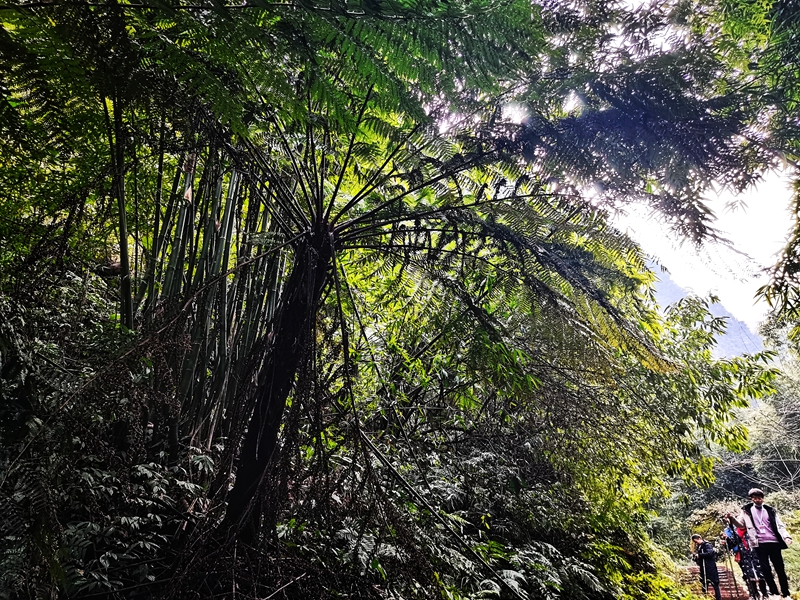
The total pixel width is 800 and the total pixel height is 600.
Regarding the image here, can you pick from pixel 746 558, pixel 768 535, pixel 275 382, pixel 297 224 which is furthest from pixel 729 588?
pixel 297 224

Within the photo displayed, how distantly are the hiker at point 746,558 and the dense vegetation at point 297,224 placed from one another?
200 inches

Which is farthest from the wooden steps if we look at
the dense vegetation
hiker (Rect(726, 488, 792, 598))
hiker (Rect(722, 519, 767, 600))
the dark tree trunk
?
the dark tree trunk

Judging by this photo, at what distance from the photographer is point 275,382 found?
140 centimetres

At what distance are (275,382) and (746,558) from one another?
8249 mm

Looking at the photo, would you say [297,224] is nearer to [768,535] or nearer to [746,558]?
[768,535]

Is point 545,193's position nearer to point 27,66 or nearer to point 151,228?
point 27,66

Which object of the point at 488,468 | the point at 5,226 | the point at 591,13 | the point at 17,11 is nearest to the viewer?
the point at 17,11

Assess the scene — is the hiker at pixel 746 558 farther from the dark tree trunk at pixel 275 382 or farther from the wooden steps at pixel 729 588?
the dark tree trunk at pixel 275 382

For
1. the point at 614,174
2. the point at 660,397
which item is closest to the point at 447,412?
the point at 660,397

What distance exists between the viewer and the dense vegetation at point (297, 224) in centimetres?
82

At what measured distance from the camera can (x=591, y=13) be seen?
1.33 meters

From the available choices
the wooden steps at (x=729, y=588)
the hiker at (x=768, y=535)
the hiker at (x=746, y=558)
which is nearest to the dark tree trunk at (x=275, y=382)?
the hiker at (x=768, y=535)

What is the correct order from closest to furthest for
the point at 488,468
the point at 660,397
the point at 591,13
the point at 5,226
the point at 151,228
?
1. the point at 591,13
2. the point at 5,226
3. the point at 151,228
4. the point at 660,397
5. the point at 488,468

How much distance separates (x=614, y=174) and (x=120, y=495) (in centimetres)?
222
